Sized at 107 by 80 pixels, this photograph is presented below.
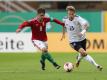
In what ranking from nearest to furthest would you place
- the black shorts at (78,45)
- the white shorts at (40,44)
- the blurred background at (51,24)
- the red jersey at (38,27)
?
the black shorts at (78,45)
the white shorts at (40,44)
the red jersey at (38,27)
the blurred background at (51,24)

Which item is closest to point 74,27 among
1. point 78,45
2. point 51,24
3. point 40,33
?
point 78,45

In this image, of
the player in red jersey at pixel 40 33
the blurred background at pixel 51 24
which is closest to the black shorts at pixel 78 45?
the player in red jersey at pixel 40 33

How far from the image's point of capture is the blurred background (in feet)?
102

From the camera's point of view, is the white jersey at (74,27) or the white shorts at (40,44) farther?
the white shorts at (40,44)

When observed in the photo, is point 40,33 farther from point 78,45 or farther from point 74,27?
point 78,45

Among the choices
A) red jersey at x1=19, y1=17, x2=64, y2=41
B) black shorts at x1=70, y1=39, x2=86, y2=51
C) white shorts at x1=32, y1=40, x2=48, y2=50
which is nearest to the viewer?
black shorts at x1=70, y1=39, x2=86, y2=51

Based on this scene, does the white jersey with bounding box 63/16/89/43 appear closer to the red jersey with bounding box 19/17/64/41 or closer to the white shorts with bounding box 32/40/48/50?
the red jersey with bounding box 19/17/64/41

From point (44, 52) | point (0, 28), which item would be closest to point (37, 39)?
point (44, 52)

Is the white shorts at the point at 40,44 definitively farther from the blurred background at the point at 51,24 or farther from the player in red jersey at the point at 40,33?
the blurred background at the point at 51,24

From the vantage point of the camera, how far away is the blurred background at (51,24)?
31062 millimetres

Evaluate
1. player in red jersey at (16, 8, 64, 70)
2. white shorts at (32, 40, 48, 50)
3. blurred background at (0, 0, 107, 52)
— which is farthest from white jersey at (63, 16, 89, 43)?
blurred background at (0, 0, 107, 52)

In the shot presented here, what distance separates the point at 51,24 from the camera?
115 ft

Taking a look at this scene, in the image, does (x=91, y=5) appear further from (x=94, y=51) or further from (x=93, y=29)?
(x=94, y=51)

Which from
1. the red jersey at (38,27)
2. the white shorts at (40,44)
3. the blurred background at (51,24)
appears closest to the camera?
the white shorts at (40,44)
